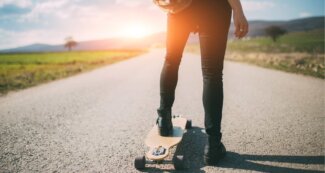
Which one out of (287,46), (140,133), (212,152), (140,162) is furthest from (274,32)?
(140,162)

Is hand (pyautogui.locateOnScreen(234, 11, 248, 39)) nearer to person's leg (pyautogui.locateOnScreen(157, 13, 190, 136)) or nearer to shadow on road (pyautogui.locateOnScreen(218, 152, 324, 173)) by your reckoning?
person's leg (pyautogui.locateOnScreen(157, 13, 190, 136))

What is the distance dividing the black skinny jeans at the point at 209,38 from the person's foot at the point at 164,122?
42cm

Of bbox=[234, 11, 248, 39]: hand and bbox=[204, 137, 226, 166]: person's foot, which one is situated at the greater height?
bbox=[234, 11, 248, 39]: hand

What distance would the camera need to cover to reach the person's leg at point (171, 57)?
2.67 meters

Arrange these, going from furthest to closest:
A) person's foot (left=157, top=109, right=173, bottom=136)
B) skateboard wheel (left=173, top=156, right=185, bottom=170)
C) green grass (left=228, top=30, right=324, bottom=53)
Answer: green grass (left=228, top=30, right=324, bottom=53) → person's foot (left=157, top=109, right=173, bottom=136) → skateboard wheel (left=173, top=156, right=185, bottom=170)

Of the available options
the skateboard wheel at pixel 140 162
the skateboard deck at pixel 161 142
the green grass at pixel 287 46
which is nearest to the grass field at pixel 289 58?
the green grass at pixel 287 46

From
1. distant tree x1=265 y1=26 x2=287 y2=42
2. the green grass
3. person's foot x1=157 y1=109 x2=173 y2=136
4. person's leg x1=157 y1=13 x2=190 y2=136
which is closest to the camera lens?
person's leg x1=157 y1=13 x2=190 y2=136

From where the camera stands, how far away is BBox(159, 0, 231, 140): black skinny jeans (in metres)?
2.54

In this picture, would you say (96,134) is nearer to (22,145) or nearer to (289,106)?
(22,145)

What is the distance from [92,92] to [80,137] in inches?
167

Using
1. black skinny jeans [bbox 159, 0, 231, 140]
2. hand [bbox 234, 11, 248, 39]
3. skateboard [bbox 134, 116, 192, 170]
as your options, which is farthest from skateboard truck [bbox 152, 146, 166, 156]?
hand [bbox 234, 11, 248, 39]

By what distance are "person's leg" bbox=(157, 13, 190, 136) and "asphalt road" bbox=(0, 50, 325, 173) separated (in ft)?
1.54

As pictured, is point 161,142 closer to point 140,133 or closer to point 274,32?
point 140,133

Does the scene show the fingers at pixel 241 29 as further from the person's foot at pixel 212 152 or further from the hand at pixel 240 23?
the person's foot at pixel 212 152
